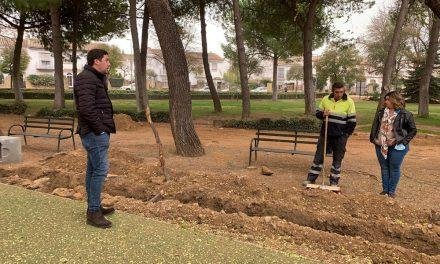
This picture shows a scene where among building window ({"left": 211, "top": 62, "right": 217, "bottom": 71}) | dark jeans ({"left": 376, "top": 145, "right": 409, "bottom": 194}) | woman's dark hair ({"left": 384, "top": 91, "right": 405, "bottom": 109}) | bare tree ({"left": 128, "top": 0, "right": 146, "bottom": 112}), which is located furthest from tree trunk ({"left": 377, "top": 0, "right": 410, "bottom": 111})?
building window ({"left": 211, "top": 62, "right": 217, "bottom": 71})

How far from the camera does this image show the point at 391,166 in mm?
6445

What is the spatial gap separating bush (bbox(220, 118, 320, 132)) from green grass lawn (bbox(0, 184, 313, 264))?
11.9m

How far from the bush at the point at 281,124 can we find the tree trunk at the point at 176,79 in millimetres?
6751

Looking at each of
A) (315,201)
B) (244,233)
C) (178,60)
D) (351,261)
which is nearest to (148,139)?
(178,60)

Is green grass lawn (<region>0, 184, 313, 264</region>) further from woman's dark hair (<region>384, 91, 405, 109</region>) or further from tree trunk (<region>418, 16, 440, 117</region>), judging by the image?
tree trunk (<region>418, 16, 440, 117</region>)

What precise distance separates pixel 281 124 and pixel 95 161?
Answer: 12482mm

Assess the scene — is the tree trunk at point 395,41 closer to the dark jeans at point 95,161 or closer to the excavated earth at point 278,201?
the excavated earth at point 278,201

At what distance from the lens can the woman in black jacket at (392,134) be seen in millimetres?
6242

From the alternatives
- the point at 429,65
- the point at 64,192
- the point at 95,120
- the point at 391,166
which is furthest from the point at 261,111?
the point at 95,120

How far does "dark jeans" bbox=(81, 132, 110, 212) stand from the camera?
4.29 m

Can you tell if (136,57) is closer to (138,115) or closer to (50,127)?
(138,115)

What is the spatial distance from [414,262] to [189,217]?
2.29 meters

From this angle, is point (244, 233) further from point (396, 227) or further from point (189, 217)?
point (396, 227)

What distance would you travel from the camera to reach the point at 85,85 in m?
4.20
